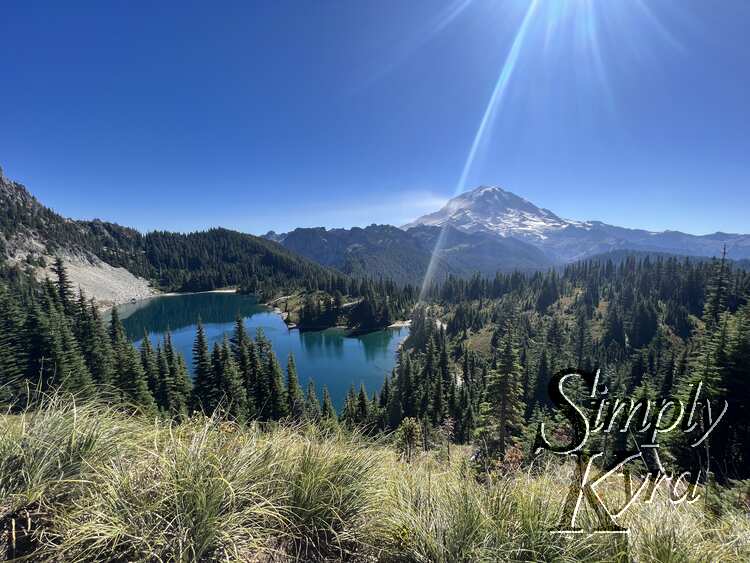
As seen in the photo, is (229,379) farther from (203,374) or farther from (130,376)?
(130,376)

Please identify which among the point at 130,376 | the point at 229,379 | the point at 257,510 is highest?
the point at 257,510

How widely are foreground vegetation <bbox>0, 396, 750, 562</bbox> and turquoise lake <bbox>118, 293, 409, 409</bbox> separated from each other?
6137 cm

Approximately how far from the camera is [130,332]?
407ft

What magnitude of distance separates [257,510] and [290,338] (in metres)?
124

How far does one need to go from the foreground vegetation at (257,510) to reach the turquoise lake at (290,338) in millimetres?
61371

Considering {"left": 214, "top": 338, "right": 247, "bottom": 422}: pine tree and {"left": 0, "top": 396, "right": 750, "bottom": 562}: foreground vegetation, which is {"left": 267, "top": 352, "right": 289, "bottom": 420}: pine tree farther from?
{"left": 0, "top": 396, "right": 750, "bottom": 562}: foreground vegetation

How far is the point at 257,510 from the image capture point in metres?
2.87

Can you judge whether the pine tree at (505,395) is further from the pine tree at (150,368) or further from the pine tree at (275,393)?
the pine tree at (150,368)

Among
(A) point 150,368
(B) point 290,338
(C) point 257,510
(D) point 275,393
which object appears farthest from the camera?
(B) point 290,338

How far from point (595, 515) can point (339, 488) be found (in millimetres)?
2395

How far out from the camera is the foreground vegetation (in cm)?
251

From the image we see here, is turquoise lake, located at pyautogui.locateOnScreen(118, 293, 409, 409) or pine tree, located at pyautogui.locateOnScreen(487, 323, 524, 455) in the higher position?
pine tree, located at pyautogui.locateOnScreen(487, 323, 524, 455)

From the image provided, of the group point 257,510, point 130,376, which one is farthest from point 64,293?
point 257,510

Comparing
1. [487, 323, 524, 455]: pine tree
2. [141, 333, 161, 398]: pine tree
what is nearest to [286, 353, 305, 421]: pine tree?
[141, 333, 161, 398]: pine tree
